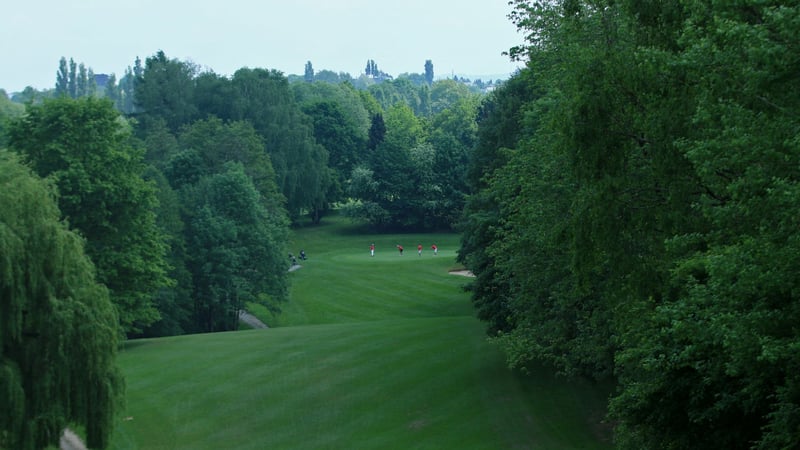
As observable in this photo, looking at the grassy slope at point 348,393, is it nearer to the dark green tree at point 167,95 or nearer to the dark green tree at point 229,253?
the dark green tree at point 229,253

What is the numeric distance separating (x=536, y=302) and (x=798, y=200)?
17061 millimetres

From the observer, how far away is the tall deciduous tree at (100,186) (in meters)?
45.3

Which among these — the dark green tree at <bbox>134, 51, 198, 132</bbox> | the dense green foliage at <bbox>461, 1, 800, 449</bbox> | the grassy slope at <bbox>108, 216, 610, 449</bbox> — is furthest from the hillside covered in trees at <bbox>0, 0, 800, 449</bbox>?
the dark green tree at <bbox>134, 51, 198, 132</bbox>

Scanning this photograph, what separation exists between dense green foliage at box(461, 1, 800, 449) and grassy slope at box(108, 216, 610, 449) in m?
3.71

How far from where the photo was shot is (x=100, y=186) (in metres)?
45.6

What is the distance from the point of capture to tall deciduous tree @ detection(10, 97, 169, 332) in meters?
45.3

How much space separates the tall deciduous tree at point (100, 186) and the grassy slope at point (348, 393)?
3.26 meters

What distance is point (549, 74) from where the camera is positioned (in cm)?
2630

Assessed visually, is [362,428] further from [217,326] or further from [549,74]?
[217,326]

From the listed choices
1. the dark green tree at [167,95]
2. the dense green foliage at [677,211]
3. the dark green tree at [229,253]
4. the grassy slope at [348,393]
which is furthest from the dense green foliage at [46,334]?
the dark green tree at [167,95]

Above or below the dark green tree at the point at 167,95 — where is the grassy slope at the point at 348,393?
below

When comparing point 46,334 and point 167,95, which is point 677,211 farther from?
point 167,95

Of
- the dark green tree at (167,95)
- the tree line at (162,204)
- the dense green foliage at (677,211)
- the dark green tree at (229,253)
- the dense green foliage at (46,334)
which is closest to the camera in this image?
the dense green foliage at (677,211)

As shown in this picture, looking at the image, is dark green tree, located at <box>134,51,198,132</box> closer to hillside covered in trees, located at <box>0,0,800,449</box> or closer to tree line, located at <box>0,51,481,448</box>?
tree line, located at <box>0,51,481,448</box>
